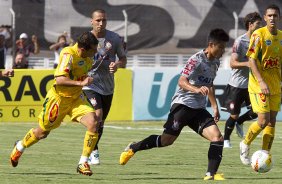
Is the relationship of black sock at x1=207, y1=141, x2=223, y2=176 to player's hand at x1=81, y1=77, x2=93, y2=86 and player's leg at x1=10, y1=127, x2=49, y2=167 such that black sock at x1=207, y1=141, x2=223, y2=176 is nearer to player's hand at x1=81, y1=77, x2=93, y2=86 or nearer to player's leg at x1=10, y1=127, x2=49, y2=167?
player's hand at x1=81, y1=77, x2=93, y2=86

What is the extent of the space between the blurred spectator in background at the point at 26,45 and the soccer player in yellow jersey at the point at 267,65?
14.9 metres

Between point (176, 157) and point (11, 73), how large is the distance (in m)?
3.80

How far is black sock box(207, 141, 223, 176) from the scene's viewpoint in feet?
43.6

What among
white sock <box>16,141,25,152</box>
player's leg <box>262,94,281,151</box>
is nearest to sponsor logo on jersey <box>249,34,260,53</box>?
player's leg <box>262,94,281,151</box>

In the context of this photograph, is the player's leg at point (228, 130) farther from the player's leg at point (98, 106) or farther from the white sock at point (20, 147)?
the white sock at point (20, 147)

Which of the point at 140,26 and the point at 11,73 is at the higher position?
the point at 11,73

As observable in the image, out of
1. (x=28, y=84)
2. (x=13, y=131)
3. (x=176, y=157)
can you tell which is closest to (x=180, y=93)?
(x=176, y=157)

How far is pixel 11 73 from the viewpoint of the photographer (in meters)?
13.9

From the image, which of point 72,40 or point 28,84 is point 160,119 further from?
point 72,40

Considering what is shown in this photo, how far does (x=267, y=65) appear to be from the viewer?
15008 millimetres

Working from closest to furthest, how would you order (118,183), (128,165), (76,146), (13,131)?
(118,183), (128,165), (76,146), (13,131)

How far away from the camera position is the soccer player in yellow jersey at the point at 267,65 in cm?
1479

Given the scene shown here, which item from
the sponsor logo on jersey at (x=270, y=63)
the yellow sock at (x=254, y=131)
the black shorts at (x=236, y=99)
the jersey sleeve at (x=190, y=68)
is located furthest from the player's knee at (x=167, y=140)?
the black shorts at (x=236, y=99)

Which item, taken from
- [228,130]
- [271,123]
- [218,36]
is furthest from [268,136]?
[228,130]
